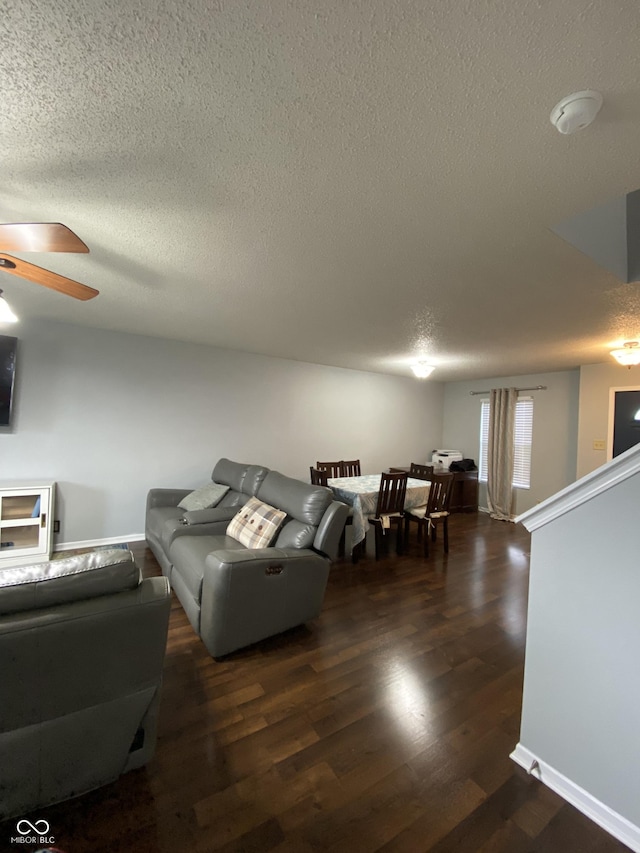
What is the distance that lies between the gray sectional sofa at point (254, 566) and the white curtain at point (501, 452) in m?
4.25

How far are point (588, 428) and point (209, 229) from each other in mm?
5214

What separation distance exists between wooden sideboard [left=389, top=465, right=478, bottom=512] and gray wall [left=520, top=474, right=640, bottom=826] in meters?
4.51

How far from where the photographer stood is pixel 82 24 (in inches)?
31.7

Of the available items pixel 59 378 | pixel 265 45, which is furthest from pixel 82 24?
pixel 59 378

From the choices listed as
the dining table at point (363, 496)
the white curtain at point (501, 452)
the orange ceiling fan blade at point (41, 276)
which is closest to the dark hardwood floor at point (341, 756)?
the dining table at point (363, 496)

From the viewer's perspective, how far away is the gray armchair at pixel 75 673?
1072 mm

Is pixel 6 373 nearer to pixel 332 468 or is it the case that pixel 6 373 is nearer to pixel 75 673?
pixel 75 673

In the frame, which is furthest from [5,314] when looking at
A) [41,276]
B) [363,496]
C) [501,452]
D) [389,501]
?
[501,452]

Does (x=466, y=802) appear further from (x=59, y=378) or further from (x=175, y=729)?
(x=59, y=378)

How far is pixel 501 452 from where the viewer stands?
5.67 m

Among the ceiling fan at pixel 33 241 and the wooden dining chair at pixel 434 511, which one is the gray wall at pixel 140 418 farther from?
the ceiling fan at pixel 33 241

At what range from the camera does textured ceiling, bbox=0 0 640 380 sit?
80 cm

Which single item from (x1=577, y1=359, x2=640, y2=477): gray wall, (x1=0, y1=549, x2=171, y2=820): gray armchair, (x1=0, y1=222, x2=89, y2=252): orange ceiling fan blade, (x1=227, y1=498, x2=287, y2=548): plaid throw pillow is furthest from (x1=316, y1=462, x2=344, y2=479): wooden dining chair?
(x1=0, y1=222, x2=89, y2=252): orange ceiling fan blade

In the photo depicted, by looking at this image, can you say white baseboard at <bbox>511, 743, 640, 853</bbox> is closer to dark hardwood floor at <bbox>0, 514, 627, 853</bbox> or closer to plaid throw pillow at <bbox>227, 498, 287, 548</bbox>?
dark hardwood floor at <bbox>0, 514, 627, 853</bbox>
